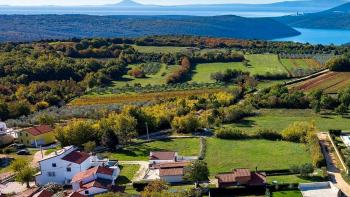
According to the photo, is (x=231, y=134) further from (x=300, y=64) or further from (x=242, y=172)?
(x=300, y=64)

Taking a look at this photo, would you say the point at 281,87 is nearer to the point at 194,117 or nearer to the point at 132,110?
the point at 194,117

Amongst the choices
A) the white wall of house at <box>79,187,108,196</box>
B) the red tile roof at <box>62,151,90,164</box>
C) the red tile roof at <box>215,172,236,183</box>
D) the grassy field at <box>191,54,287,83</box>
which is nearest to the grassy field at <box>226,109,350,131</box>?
the red tile roof at <box>215,172,236,183</box>

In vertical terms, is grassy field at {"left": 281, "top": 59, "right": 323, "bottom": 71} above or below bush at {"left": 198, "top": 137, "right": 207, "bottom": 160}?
above

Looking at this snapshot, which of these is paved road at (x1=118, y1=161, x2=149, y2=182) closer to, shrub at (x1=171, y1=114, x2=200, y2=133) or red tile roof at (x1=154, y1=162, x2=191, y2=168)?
red tile roof at (x1=154, y1=162, x2=191, y2=168)

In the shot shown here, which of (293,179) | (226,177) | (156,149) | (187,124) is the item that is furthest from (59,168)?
(293,179)

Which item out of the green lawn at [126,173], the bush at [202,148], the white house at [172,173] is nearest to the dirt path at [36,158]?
the green lawn at [126,173]

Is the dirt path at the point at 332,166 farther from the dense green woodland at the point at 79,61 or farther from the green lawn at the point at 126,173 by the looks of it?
the dense green woodland at the point at 79,61
